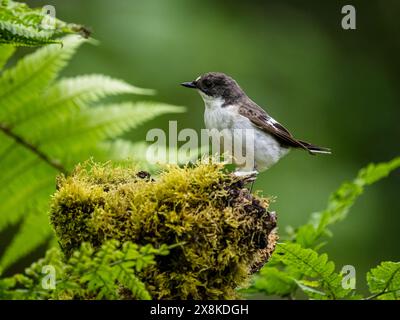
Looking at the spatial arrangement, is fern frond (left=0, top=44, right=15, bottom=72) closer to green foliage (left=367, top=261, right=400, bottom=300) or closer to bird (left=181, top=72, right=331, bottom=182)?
bird (left=181, top=72, right=331, bottom=182)

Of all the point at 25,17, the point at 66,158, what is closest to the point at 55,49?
Answer: the point at 66,158

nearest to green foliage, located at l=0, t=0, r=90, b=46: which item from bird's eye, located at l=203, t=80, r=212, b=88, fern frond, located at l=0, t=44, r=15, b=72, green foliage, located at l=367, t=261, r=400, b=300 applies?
fern frond, located at l=0, t=44, r=15, b=72

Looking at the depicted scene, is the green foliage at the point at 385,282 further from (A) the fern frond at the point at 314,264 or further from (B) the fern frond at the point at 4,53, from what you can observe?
(B) the fern frond at the point at 4,53

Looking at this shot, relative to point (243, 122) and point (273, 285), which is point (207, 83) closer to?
point (243, 122)

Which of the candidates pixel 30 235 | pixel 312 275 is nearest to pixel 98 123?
pixel 30 235

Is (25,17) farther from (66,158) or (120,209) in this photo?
(66,158)

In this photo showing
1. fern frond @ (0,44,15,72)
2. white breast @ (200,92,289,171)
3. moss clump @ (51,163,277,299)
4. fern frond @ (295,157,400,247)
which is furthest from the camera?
white breast @ (200,92,289,171)
